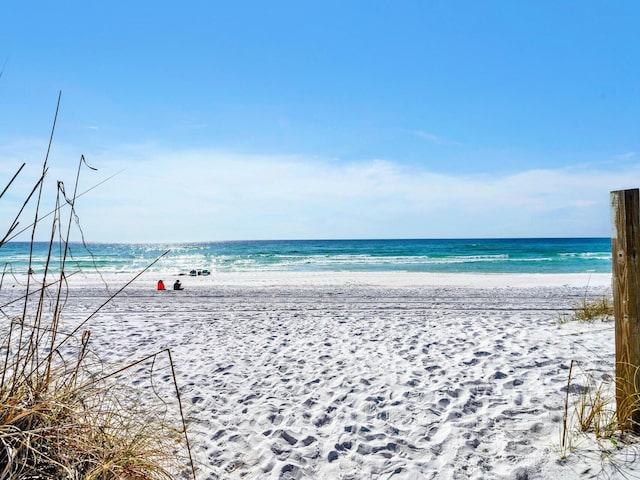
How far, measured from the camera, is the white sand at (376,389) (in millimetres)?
2918

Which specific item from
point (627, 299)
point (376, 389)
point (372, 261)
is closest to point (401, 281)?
point (376, 389)

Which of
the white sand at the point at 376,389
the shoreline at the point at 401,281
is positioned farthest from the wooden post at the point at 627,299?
the shoreline at the point at 401,281

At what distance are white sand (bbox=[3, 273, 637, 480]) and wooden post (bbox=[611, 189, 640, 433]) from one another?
35cm

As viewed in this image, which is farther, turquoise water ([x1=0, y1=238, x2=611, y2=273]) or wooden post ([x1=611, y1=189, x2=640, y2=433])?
turquoise water ([x1=0, y1=238, x2=611, y2=273])

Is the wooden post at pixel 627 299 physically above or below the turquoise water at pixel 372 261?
above

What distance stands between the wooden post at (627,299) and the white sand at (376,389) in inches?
13.7

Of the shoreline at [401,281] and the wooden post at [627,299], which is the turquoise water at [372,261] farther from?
the wooden post at [627,299]

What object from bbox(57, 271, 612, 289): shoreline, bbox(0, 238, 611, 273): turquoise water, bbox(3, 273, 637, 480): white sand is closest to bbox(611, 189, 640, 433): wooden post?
bbox(3, 273, 637, 480): white sand

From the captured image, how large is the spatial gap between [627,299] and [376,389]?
2.19m

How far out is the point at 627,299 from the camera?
9.54 ft

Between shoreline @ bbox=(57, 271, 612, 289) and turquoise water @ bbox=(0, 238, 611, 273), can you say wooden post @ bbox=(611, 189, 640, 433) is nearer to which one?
turquoise water @ bbox=(0, 238, 611, 273)

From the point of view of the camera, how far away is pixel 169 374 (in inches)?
185

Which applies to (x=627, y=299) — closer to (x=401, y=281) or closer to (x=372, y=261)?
(x=401, y=281)

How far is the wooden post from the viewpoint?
2848 millimetres
